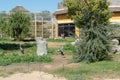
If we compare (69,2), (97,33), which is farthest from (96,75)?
(69,2)

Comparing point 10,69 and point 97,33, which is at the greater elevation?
point 97,33

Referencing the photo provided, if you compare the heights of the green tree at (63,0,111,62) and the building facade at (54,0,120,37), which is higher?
the green tree at (63,0,111,62)

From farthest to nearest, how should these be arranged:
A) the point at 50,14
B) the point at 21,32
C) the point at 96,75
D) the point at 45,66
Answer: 1. the point at 50,14
2. the point at 21,32
3. the point at 45,66
4. the point at 96,75

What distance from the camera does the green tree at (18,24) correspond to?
36.5 metres

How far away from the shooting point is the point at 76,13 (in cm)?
3159

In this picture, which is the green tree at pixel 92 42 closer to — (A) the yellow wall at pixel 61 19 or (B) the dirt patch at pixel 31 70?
(B) the dirt patch at pixel 31 70

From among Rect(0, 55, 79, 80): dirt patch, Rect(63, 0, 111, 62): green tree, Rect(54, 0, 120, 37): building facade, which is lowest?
Rect(54, 0, 120, 37): building facade

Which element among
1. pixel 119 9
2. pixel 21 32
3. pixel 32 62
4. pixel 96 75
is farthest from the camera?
pixel 119 9

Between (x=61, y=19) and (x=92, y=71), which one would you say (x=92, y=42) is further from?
(x=61, y=19)

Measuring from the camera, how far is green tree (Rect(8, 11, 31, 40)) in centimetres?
3650

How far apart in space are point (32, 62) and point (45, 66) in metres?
1.35

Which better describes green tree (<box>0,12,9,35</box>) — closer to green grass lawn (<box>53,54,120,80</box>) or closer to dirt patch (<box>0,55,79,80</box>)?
dirt patch (<box>0,55,79,80</box>)

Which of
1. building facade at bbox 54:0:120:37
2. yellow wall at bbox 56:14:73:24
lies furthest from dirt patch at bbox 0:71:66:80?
yellow wall at bbox 56:14:73:24

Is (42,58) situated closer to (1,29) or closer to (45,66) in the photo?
(45,66)
